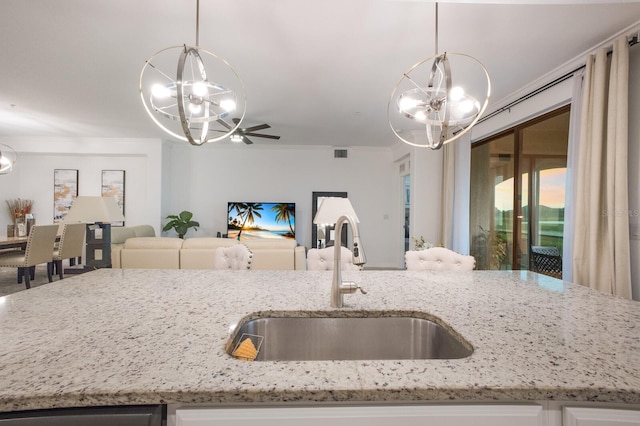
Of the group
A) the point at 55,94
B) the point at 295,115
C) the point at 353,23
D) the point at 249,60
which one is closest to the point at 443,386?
the point at 353,23

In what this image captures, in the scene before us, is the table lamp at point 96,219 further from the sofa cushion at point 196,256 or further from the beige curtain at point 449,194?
the beige curtain at point 449,194

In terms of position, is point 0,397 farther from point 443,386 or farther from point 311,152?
point 311,152

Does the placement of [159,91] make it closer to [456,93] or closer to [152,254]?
[456,93]

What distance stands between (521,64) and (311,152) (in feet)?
13.8

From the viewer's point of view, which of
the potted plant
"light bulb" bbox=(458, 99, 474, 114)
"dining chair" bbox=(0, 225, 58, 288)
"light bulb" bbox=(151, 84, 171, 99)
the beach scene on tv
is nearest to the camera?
"light bulb" bbox=(151, 84, 171, 99)

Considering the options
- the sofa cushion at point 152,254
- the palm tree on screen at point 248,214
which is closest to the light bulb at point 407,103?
the sofa cushion at point 152,254

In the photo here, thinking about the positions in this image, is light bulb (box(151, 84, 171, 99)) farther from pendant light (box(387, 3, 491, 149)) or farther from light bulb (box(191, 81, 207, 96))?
pendant light (box(387, 3, 491, 149))

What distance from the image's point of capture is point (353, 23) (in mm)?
2197

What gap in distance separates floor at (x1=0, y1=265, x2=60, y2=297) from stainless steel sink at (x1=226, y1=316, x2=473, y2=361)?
5.04 meters

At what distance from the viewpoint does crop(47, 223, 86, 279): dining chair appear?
4461 mm

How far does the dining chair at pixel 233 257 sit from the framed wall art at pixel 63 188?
594 centimetres

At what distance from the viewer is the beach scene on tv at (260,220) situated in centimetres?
621

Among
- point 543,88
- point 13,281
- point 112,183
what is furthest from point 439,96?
point 112,183

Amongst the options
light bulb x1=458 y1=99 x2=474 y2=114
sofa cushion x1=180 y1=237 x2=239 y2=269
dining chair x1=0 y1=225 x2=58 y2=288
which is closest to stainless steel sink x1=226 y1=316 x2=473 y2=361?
light bulb x1=458 y1=99 x2=474 y2=114
